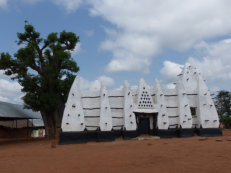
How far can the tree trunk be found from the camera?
779 inches

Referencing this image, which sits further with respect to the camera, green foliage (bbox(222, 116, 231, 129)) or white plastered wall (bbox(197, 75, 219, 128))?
green foliage (bbox(222, 116, 231, 129))

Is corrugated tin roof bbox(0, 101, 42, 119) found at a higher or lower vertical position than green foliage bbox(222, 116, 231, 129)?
higher

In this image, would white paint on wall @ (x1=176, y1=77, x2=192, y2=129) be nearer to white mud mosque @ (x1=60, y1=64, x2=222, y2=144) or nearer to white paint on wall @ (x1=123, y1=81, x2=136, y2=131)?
white mud mosque @ (x1=60, y1=64, x2=222, y2=144)

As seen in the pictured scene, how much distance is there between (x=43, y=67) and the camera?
19797 mm

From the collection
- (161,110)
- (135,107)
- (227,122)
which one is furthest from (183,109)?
(227,122)

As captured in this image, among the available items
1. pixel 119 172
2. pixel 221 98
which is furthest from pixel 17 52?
pixel 221 98

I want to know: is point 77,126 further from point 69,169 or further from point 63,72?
point 69,169

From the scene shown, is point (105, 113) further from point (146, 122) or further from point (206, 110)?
point (206, 110)

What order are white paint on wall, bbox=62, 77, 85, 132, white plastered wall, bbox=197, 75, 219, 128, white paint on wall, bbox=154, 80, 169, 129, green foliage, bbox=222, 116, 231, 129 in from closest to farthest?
white paint on wall, bbox=62, 77, 85, 132
white paint on wall, bbox=154, 80, 169, 129
white plastered wall, bbox=197, 75, 219, 128
green foliage, bbox=222, 116, 231, 129

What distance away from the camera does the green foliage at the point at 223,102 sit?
34125mm

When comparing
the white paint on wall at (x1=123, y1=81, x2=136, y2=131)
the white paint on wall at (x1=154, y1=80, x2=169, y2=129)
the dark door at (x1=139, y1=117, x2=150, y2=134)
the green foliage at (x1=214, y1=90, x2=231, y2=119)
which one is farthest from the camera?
the green foliage at (x1=214, y1=90, x2=231, y2=119)

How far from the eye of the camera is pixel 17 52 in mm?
18312

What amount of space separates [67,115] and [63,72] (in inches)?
256

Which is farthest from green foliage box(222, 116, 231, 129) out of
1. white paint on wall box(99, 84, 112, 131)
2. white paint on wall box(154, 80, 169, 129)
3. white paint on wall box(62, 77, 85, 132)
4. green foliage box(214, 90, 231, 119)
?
white paint on wall box(62, 77, 85, 132)
